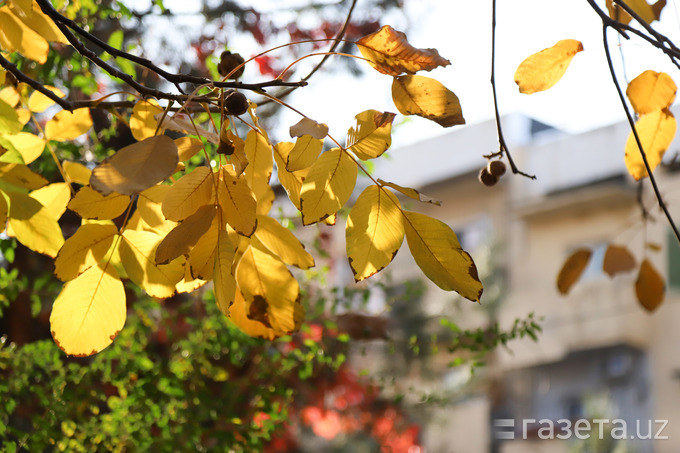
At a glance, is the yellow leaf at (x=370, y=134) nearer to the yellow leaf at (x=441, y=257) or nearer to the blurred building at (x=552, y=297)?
the yellow leaf at (x=441, y=257)

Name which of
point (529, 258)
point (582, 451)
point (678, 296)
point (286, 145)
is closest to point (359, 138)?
point (286, 145)

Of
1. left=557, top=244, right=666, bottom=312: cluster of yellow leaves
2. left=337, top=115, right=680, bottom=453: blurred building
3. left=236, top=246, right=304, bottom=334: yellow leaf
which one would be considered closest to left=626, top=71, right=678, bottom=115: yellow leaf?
left=557, top=244, right=666, bottom=312: cluster of yellow leaves

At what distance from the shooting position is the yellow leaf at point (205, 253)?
317 mm

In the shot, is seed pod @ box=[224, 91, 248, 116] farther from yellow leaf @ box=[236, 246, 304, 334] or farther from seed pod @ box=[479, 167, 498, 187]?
seed pod @ box=[479, 167, 498, 187]

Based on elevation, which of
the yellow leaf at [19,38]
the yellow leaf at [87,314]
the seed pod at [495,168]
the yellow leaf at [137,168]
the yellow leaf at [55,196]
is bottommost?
the yellow leaf at [87,314]

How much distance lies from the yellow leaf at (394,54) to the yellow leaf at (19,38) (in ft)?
0.64

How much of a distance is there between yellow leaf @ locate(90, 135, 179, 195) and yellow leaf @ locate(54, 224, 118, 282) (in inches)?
3.7

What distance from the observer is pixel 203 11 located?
1.93m

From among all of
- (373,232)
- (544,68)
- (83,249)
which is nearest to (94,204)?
(83,249)

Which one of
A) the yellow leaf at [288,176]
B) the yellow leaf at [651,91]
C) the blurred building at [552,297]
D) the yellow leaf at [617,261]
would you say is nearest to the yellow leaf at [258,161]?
the yellow leaf at [288,176]

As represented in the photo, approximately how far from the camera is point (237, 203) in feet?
1.04

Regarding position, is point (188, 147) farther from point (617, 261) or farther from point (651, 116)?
point (617, 261)

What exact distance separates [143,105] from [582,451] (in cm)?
460

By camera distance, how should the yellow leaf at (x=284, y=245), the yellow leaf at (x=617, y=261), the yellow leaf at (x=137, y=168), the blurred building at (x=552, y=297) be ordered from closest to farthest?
the yellow leaf at (x=137, y=168)
the yellow leaf at (x=284, y=245)
the yellow leaf at (x=617, y=261)
the blurred building at (x=552, y=297)
